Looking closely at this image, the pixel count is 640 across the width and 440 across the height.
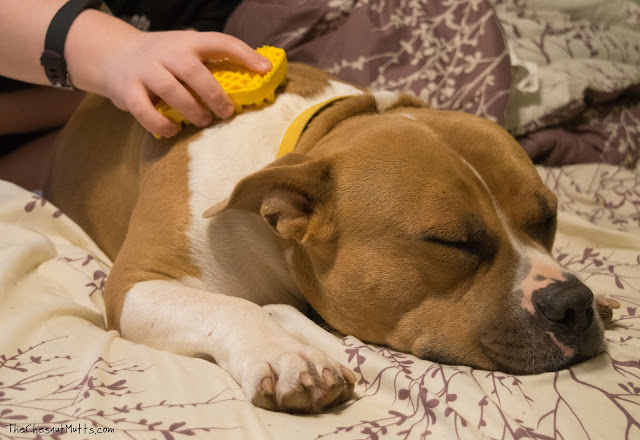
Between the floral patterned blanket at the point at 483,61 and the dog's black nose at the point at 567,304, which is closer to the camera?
the dog's black nose at the point at 567,304

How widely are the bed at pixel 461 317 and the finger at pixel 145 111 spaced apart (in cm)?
51

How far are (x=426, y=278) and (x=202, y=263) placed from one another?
669mm

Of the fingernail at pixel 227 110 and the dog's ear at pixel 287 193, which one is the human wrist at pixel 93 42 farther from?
the dog's ear at pixel 287 193

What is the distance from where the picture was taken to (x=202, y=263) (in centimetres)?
185

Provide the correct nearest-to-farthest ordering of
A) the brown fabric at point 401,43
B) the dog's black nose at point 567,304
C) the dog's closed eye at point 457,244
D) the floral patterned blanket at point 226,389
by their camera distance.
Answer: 1. the floral patterned blanket at point 226,389
2. the dog's black nose at point 567,304
3. the dog's closed eye at point 457,244
4. the brown fabric at point 401,43

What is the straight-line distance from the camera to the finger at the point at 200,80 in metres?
1.84

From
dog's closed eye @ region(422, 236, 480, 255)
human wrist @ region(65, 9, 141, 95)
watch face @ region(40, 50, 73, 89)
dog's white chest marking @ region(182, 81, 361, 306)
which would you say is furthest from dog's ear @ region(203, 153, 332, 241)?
watch face @ region(40, 50, 73, 89)

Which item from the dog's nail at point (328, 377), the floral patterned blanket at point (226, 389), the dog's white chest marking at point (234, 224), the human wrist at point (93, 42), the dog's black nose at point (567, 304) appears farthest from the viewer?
the human wrist at point (93, 42)

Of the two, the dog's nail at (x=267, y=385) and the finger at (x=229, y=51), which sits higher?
the finger at (x=229, y=51)

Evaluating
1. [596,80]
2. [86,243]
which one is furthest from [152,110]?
[596,80]

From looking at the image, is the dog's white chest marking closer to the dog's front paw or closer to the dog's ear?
the dog's ear

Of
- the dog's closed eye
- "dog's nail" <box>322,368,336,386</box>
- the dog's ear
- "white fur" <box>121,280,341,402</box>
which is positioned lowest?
"white fur" <box>121,280,341,402</box>

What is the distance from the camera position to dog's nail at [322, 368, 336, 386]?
133 centimetres

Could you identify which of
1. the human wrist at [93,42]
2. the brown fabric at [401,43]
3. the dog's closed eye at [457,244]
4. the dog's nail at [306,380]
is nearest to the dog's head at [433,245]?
the dog's closed eye at [457,244]
